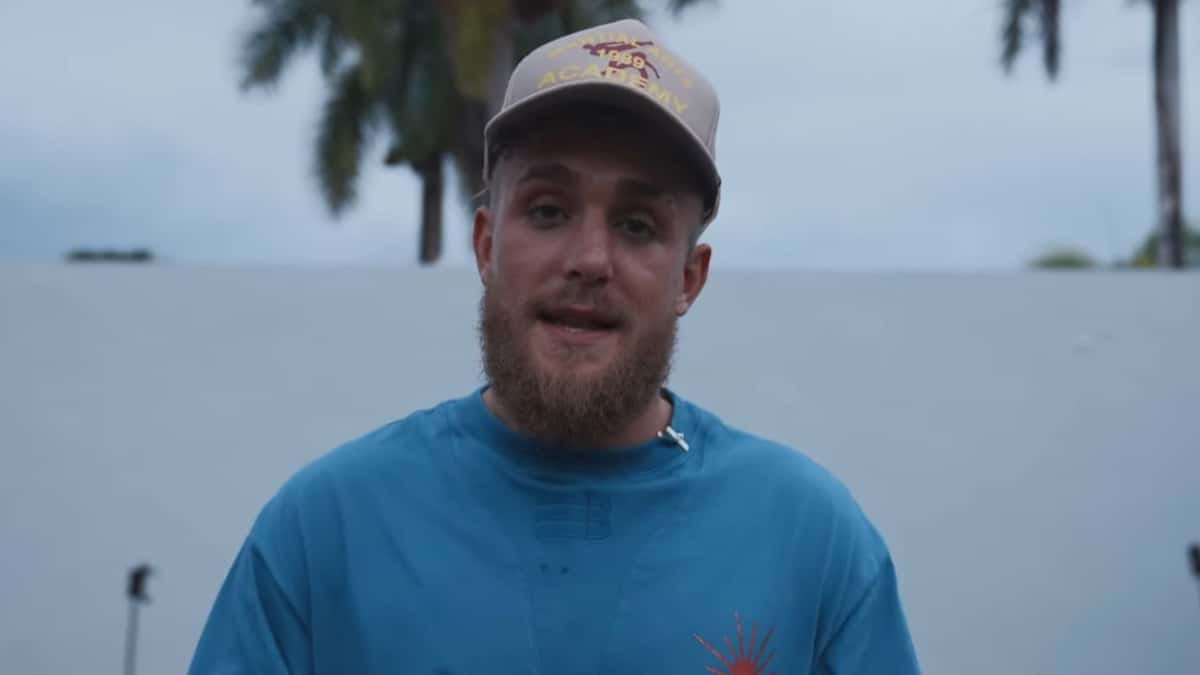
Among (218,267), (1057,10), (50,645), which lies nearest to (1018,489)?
(218,267)

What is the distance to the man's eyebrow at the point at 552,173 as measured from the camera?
155 centimetres

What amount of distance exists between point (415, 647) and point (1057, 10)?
1383cm

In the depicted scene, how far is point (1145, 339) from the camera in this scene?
20.2ft

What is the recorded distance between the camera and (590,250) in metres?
1.52

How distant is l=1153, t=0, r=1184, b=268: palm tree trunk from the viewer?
1355cm

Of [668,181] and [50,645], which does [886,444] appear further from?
[668,181]

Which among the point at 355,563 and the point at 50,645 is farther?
the point at 50,645

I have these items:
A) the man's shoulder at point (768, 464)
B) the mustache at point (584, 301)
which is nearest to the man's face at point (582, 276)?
the mustache at point (584, 301)

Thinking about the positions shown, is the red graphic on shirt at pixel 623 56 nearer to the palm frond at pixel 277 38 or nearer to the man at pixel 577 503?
the man at pixel 577 503

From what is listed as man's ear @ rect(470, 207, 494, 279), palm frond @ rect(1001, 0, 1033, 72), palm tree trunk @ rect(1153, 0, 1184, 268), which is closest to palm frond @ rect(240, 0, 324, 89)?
palm frond @ rect(1001, 0, 1033, 72)

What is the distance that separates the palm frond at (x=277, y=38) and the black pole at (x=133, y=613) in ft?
32.6

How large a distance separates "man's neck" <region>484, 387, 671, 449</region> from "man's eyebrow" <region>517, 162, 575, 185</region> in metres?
0.29

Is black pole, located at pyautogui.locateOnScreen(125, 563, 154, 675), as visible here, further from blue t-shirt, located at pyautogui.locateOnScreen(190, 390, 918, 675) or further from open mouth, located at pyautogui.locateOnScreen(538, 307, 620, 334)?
open mouth, located at pyautogui.locateOnScreen(538, 307, 620, 334)

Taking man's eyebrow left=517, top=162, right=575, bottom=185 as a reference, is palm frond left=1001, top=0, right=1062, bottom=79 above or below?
above
